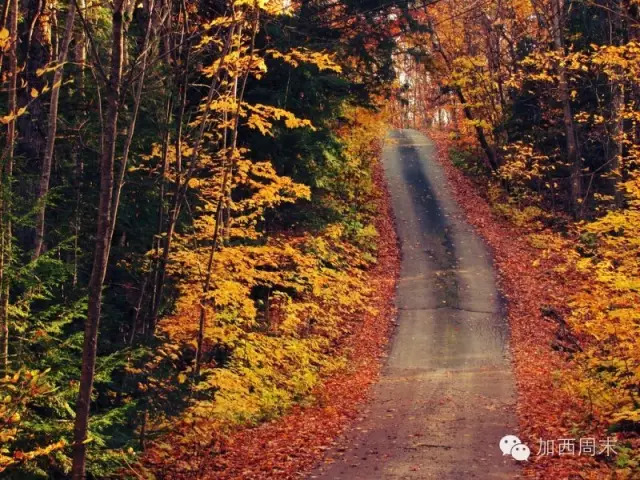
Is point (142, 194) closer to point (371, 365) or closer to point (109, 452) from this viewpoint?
point (109, 452)

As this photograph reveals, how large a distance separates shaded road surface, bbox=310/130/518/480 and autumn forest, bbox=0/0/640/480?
0.09 meters

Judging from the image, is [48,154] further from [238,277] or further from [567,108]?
[567,108]

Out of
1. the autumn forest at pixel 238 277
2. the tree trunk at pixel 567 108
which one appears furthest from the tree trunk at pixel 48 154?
the tree trunk at pixel 567 108

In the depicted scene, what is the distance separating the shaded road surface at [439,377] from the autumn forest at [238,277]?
0.09 m

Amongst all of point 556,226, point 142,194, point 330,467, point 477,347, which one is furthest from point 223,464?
point 556,226

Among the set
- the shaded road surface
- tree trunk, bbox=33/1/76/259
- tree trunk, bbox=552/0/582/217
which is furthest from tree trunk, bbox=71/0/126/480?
tree trunk, bbox=552/0/582/217

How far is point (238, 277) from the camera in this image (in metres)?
10.9

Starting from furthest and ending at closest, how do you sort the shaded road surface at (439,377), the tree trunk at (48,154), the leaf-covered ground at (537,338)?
1. the shaded road surface at (439,377)
2. the leaf-covered ground at (537,338)
3. the tree trunk at (48,154)

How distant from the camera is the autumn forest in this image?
21.3 feet

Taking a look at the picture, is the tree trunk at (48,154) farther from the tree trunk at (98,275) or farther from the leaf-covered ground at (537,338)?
the leaf-covered ground at (537,338)

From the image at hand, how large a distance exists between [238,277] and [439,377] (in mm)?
5244

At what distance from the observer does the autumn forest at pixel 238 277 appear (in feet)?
21.3

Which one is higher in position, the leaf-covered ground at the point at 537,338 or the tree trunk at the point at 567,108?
the tree trunk at the point at 567,108

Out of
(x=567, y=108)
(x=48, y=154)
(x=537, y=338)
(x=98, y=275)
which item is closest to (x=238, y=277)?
(x=48, y=154)
